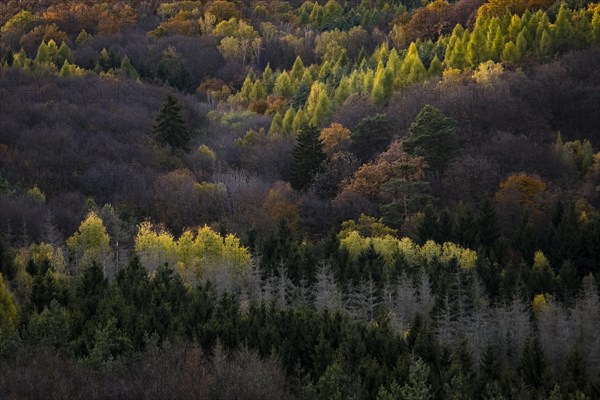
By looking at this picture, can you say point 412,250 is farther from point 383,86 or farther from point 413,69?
point 413,69

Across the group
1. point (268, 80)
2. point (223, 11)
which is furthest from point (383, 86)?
point (223, 11)

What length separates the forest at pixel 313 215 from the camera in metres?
30.7

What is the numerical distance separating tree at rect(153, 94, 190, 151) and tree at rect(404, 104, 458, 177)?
1095 inches

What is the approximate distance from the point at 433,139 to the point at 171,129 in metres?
30.4

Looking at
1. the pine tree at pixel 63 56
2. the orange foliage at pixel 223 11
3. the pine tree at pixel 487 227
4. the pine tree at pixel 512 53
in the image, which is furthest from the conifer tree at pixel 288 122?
the orange foliage at pixel 223 11

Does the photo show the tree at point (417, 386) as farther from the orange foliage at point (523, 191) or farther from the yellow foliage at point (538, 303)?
the orange foliage at point (523, 191)

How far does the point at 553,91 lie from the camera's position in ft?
283

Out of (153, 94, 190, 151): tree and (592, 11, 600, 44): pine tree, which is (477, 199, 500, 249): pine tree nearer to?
(592, 11, 600, 44): pine tree

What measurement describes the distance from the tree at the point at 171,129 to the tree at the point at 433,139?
91.2 feet

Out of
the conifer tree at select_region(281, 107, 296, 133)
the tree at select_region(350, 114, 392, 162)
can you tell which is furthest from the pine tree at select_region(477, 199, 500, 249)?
the conifer tree at select_region(281, 107, 296, 133)

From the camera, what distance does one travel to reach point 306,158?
80375mm

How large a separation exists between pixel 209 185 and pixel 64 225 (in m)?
15.2

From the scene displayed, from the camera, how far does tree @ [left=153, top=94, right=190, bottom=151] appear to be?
90.0 meters

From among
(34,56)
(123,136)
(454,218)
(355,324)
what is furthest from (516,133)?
(34,56)
